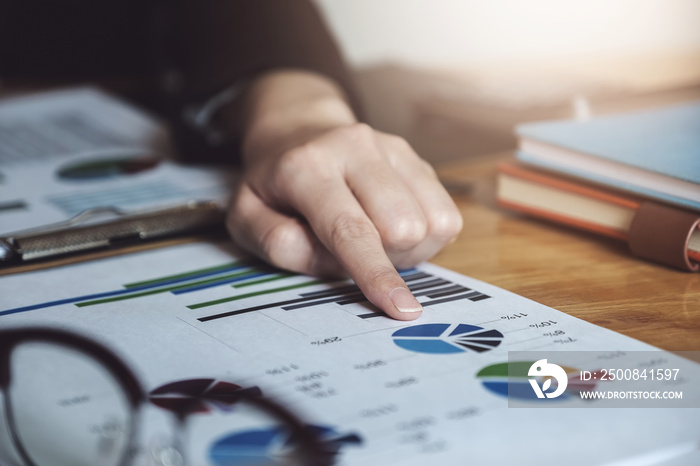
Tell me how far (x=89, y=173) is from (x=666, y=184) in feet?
2.15

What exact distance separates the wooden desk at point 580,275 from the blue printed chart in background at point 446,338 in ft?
0.26

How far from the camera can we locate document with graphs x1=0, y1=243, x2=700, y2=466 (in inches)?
13.9

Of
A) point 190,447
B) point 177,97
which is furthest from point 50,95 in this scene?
point 190,447

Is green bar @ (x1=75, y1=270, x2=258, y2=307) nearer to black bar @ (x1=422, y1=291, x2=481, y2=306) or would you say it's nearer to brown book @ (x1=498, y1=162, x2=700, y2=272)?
black bar @ (x1=422, y1=291, x2=481, y2=306)

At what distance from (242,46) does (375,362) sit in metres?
0.65

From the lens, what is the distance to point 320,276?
0.61 meters

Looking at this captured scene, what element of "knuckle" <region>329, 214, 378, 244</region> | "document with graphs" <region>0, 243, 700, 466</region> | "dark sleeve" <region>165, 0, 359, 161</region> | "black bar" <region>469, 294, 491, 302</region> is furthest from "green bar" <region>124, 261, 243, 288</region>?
"dark sleeve" <region>165, 0, 359, 161</region>

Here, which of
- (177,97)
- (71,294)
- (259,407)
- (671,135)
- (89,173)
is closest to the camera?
(259,407)

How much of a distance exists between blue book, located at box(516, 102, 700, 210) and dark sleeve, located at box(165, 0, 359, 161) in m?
0.34

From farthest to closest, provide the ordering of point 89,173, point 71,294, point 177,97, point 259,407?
point 177,97
point 89,173
point 71,294
point 259,407

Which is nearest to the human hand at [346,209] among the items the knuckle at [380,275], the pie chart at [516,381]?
the knuckle at [380,275]

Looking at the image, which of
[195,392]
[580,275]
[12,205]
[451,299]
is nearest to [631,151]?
[580,275]

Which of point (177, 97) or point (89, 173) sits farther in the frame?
point (177, 97)

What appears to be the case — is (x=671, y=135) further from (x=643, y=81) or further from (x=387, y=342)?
(x=643, y=81)
